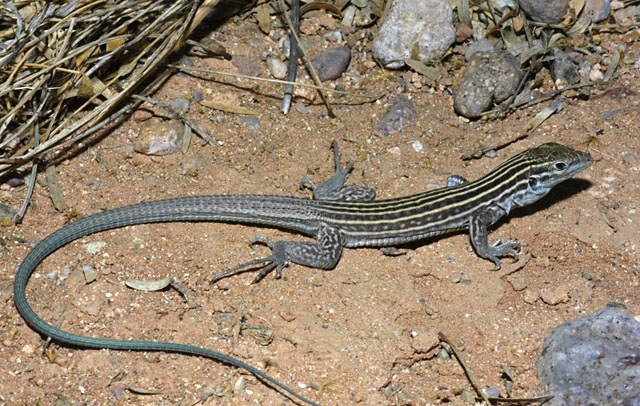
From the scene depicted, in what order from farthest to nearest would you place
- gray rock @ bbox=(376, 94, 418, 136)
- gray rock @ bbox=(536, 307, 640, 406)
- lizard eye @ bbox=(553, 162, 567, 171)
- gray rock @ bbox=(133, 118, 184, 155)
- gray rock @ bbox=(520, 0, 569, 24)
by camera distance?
gray rock @ bbox=(520, 0, 569, 24) → gray rock @ bbox=(376, 94, 418, 136) → gray rock @ bbox=(133, 118, 184, 155) → lizard eye @ bbox=(553, 162, 567, 171) → gray rock @ bbox=(536, 307, 640, 406)

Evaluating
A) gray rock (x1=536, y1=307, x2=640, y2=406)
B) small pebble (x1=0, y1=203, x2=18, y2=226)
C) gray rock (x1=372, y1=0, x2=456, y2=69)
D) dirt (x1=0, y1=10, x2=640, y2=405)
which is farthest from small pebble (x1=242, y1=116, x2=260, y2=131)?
gray rock (x1=536, y1=307, x2=640, y2=406)

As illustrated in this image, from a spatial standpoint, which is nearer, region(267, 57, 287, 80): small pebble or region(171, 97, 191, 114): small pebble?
region(171, 97, 191, 114): small pebble

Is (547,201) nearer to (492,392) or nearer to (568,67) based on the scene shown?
(568,67)

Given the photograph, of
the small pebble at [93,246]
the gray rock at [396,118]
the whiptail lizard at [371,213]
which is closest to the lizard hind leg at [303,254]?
the whiptail lizard at [371,213]

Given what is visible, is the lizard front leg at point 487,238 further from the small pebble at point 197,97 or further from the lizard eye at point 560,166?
the small pebble at point 197,97

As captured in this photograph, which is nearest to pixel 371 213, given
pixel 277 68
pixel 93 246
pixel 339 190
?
pixel 339 190

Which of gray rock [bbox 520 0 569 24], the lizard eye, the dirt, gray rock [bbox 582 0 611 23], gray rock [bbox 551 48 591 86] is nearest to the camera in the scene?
the dirt

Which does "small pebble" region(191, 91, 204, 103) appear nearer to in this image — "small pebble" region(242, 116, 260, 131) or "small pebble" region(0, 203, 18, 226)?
"small pebble" region(242, 116, 260, 131)

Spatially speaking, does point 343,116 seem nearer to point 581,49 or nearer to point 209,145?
point 209,145
